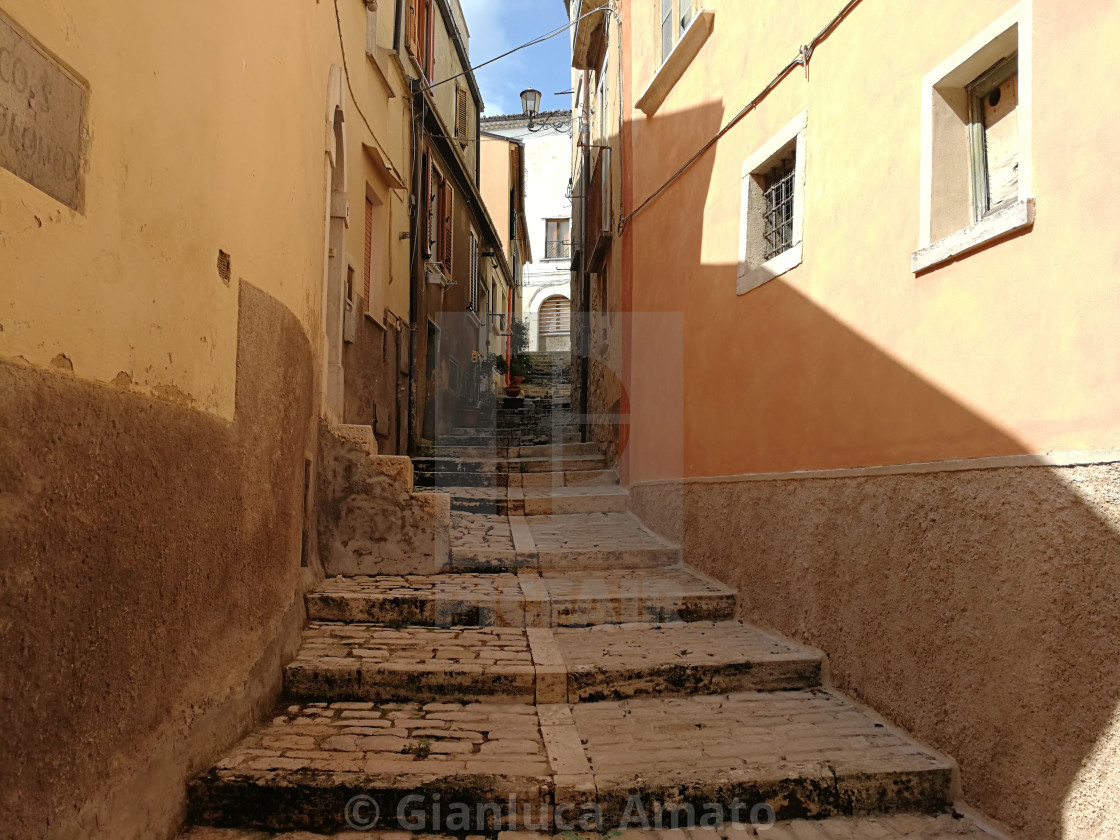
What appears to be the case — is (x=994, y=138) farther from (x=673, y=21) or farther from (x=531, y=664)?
(x=673, y=21)

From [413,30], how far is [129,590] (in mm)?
9628

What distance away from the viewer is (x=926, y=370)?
3.60 meters

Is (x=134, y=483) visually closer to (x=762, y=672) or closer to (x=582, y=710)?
(x=582, y=710)

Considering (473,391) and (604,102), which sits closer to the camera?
(604,102)

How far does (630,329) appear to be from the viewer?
870 cm

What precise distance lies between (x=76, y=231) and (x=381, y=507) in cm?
363

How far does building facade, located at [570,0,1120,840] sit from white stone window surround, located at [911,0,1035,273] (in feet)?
0.05

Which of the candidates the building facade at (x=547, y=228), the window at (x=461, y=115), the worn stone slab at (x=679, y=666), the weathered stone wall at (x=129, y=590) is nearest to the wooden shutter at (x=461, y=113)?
the window at (x=461, y=115)

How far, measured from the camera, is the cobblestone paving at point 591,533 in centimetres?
662

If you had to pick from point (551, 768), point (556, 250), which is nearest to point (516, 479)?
point (551, 768)

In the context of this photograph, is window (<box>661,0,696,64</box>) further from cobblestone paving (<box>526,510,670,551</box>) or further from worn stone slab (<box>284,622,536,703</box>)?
worn stone slab (<box>284,622,536,703</box>)

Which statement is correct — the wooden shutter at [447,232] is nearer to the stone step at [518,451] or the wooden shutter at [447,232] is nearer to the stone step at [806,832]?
the stone step at [518,451]

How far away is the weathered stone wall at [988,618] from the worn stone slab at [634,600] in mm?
779

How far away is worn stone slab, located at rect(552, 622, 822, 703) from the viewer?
423cm
